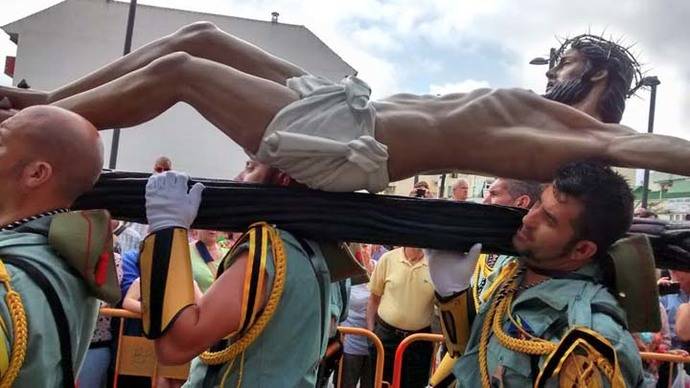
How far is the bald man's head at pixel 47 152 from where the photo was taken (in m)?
1.71

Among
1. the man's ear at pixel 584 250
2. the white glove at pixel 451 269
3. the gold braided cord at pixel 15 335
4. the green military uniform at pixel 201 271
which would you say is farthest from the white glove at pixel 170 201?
the green military uniform at pixel 201 271

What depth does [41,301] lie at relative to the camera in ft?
5.27

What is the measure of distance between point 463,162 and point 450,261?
308 mm

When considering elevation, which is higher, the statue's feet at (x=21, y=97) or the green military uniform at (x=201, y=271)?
the statue's feet at (x=21, y=97)

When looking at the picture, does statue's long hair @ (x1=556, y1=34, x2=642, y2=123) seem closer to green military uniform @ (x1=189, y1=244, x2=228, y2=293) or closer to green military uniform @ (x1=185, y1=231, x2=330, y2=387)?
green military uniform @ (x1=185, y1=231, x2=330, y2=387)

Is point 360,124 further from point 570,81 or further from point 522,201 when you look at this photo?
point 522,201

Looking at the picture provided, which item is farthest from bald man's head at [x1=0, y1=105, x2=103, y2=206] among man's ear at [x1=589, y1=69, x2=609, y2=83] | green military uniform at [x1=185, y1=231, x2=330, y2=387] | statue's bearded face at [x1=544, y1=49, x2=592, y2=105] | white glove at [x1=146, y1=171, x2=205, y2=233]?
man's ear at [x1=589, y1=69, x2=609, y2=83]

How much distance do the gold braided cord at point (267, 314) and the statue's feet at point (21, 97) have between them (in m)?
0.88

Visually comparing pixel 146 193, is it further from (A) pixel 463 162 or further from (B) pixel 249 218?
(A) pixel 463 162

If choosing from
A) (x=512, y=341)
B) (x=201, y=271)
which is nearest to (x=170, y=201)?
(x=512, y=341)

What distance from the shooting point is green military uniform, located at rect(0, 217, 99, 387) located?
157cm

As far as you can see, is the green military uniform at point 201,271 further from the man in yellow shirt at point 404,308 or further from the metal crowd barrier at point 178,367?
the man in yellow shirt at point 404,308

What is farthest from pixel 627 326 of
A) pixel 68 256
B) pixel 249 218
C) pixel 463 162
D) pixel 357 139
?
pixel 68 256

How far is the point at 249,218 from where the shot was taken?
1.96m
